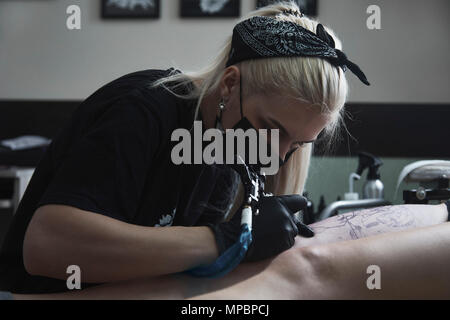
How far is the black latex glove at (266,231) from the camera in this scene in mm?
781

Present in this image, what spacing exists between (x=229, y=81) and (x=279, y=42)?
0.12 meters

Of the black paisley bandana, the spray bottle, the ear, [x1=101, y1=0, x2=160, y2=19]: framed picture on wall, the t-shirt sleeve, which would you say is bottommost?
the spray bottle

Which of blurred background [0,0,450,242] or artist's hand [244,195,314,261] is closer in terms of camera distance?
artist's hand [244,195,314,261]

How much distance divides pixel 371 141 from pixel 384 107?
19cm

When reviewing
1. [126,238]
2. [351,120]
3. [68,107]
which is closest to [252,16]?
[126,238]

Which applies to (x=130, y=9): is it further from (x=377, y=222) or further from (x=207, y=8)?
(x=377, y=222)

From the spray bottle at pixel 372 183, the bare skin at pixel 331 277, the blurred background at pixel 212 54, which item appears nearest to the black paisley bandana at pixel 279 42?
the bare skin at pixel 331 277

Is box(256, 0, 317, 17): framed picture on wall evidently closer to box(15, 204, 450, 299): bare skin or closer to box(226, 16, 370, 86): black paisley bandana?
box(226, 16, 370, 86): black paisley bandana

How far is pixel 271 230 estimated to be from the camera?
2.63 feet

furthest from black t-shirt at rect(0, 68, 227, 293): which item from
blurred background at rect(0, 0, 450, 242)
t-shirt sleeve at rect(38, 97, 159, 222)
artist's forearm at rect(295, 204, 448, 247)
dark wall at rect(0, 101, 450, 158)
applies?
dark wall at rect(0, 101, 450, 158)

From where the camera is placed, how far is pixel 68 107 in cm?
279

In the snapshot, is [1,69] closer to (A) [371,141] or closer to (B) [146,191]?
(A) [371,141]

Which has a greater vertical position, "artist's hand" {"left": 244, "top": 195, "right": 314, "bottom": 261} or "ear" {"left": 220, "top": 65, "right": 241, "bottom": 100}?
"ear" {"left": 220, "top": 65, "right": 241, "bottom": 100}

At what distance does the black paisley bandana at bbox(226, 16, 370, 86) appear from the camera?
910mm
